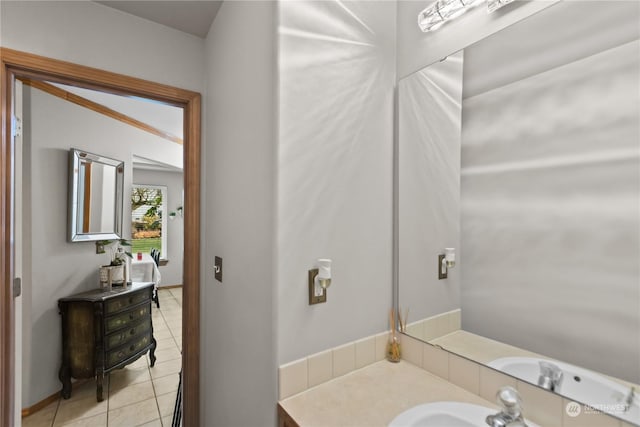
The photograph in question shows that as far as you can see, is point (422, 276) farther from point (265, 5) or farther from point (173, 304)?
point (173, 304)

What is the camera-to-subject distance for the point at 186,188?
71.7 inches

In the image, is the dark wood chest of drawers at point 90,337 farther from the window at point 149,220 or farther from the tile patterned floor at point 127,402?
the window at point 149,220

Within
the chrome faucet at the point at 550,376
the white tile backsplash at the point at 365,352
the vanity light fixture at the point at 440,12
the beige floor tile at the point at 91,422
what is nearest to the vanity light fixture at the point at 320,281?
the white tile backsplash at the point at 365,352

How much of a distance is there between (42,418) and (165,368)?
0.93 metres

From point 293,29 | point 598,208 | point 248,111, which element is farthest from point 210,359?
point 598,208

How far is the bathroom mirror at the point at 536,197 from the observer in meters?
0.76

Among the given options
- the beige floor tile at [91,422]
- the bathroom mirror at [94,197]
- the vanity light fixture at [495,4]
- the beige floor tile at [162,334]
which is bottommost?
the beige floor tile at [162,334]

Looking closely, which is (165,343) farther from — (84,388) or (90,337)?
(90,337)

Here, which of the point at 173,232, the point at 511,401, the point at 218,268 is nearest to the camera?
the point at 511,401

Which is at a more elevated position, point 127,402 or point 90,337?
point 90,337

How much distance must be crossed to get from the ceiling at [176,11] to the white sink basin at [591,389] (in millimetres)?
1970

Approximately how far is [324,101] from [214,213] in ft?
2.82

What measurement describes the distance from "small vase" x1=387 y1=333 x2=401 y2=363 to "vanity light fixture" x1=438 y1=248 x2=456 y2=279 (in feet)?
1.08

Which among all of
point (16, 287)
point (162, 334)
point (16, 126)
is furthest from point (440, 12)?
point (162, 334)
